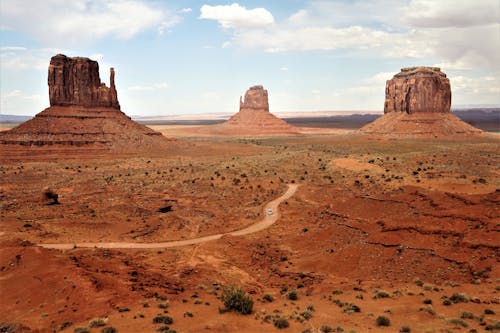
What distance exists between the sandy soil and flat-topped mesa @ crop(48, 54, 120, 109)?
119ft

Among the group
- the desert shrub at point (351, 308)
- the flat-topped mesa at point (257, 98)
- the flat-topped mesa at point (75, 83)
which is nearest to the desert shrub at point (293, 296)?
the desert shrub at point (351, 308)

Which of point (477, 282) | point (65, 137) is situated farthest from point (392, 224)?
point (65, 137)

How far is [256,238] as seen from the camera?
32.2 m

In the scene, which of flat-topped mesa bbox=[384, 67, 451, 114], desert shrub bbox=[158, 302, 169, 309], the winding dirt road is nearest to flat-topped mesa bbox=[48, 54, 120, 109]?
the winding dirt road

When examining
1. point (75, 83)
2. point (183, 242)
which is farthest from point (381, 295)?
point (75, 83)

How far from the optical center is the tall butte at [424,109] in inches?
4375

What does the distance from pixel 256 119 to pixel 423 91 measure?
83348 mm

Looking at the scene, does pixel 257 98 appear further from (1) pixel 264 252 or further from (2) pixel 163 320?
(2) pixel 163 320

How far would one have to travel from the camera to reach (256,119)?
182m

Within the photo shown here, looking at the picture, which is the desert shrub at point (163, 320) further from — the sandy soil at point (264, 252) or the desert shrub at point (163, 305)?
the desert shrub at point (163, 305)

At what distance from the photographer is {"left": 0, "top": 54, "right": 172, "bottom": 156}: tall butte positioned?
256 ft

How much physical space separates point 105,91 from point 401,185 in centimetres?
6995

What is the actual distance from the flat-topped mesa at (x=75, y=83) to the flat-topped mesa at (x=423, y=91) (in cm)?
8515

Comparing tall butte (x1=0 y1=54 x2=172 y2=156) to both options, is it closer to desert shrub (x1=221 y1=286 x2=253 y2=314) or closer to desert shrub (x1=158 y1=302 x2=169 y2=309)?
desert shrub (x1=158 y1=302 x2=169 y2=309)
